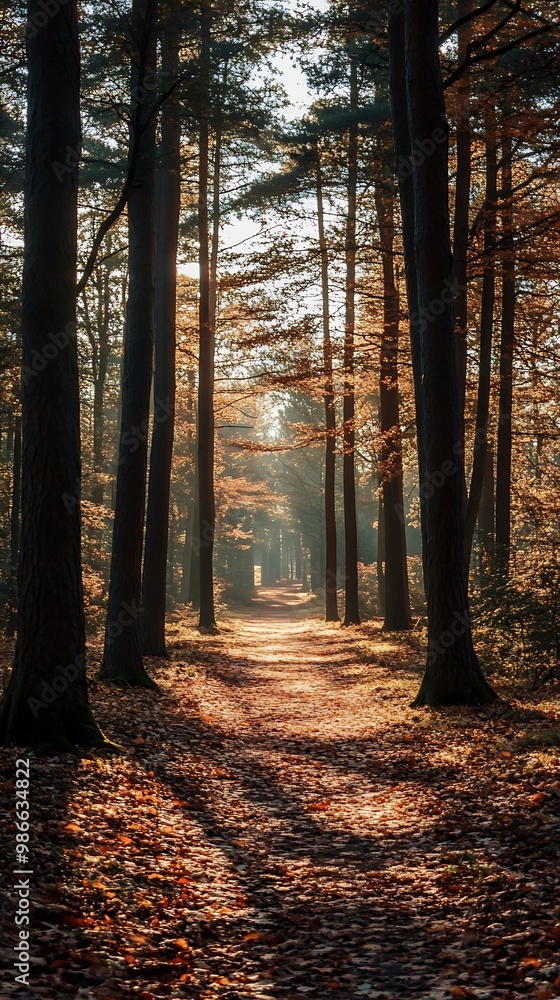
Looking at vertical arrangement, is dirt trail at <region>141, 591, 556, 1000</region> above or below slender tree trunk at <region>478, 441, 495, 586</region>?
below

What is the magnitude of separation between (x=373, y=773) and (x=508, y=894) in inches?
142

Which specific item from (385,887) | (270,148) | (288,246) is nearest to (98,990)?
(385,887)

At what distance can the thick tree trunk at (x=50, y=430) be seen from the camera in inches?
292

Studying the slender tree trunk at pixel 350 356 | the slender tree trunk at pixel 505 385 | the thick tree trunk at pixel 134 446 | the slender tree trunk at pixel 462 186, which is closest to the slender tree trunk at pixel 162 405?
the thick tree trunk at pixel 134 446

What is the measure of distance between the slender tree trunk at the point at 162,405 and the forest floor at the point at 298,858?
4928 millimetres

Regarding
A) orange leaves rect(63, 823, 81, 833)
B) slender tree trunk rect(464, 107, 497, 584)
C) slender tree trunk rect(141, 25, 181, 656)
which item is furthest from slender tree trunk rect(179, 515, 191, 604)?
orange leaves rect(63, 823, 81, 833)

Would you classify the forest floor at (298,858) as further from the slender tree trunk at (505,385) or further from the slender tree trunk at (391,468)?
the slender tree trunk at (391,468)

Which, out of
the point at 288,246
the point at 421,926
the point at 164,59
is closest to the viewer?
the point at 421,926

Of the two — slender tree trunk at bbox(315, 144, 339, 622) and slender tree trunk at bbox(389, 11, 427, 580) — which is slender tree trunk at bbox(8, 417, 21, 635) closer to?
slender tree trunk at bbox(315, 144, 339, 622)

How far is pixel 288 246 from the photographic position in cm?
1950

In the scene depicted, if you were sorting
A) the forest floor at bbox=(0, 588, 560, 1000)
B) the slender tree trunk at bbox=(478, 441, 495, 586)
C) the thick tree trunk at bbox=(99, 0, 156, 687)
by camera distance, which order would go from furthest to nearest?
the slender tree trunk at bbox=(478, 441, 495, 586) < the thick tree trunk at bbox=(99, 0, 156, 687) < the forest floor at bbox=(0, 588, 560, 1000)

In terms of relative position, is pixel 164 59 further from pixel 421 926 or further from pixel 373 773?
pixel 421 926

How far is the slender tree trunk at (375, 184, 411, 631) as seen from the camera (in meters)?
18.9

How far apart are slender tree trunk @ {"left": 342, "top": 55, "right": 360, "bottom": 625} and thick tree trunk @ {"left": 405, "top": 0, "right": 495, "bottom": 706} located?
558 centimetres
